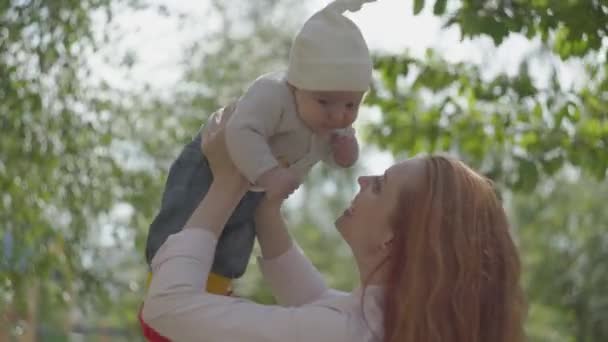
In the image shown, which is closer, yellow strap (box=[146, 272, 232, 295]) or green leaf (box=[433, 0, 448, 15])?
yellow strap (box=[146, 272, 232, 295])

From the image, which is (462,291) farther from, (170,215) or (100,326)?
(100,326)

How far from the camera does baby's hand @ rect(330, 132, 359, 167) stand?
3.39 meters

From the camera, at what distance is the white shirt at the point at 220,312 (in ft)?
9.52

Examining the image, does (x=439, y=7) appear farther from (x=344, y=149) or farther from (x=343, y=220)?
(x=343, y=220)

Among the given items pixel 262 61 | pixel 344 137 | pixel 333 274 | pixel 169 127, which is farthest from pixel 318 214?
pixel 344 137

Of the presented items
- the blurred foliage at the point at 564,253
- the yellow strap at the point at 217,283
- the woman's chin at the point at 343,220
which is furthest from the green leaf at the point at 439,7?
the blurred foliage at the point at 564,253

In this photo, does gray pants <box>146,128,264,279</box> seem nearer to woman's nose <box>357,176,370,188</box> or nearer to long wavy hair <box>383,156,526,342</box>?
woman's nose <box>357,176,370,188</box>

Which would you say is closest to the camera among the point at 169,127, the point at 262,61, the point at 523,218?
the point at 169,127

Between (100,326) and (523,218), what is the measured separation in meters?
10.3

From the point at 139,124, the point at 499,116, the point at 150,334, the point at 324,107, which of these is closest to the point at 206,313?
the point at 150,334

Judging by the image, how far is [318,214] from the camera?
85.9 ft

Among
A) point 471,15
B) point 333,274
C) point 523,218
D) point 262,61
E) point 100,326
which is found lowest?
point 100,326

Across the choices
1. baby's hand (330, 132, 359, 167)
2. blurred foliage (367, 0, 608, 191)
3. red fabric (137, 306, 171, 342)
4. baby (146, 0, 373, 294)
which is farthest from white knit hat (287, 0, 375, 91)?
blurred foliage (367, 0, 608, 191)

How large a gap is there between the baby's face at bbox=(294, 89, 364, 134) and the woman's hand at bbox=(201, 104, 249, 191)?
16 cm
